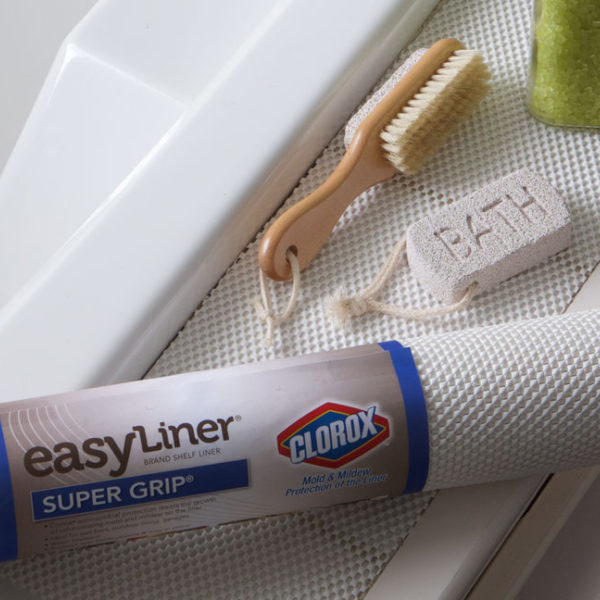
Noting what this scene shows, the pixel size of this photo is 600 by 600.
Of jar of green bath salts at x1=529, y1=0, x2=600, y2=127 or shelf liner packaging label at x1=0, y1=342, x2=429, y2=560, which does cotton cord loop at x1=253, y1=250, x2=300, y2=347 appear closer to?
shelf liner packaging label at x1=0, y1=342, x2=429, y2=560

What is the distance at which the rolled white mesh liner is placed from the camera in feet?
1.41

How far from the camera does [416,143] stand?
51 cm

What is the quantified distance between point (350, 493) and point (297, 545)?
46mm

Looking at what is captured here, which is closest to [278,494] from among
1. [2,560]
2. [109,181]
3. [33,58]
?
[2,560]

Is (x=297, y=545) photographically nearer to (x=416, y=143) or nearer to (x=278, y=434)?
(x=278, y=434)

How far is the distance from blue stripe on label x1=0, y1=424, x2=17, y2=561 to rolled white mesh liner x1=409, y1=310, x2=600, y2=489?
0.21 m

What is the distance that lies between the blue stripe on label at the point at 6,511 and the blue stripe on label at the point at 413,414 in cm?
19

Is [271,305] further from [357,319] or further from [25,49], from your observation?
[25,49]

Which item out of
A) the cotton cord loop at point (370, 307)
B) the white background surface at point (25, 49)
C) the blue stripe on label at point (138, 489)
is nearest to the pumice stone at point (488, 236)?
the cotton cord loop at point (370, 307)

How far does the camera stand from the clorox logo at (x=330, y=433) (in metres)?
0.42

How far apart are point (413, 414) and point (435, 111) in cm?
19

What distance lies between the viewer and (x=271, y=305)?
0.50 metres

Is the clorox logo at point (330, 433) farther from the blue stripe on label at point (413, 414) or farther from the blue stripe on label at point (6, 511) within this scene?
the blue stripe on label at point (6, 511)

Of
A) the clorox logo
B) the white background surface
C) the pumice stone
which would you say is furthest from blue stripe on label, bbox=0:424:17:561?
the white background surface
